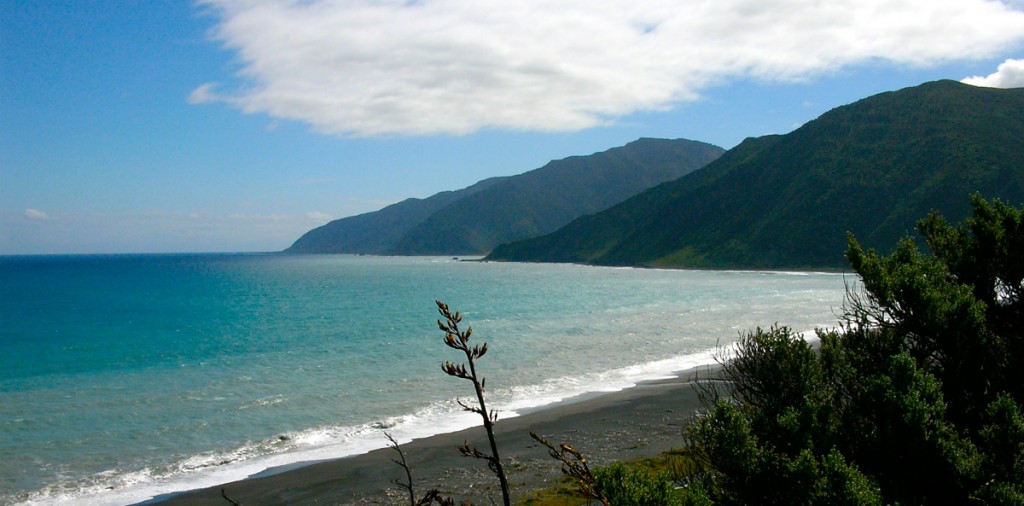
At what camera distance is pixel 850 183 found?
139 m

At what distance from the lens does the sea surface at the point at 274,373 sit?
1720cm

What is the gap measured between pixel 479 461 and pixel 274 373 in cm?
1683

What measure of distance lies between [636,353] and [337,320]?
89.8 feet

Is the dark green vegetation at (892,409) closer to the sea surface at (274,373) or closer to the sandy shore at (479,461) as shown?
the sandy shore at (479,461)

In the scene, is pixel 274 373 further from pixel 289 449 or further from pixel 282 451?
pixel 282 451

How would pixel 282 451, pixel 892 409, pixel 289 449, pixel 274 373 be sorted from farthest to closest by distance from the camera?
pixel 274 373, pixel 289 449, pixel 282 451, pixel 892 409

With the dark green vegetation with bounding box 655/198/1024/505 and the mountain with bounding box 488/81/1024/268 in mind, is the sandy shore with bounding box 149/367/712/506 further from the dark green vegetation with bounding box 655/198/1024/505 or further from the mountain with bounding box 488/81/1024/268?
the mountain with bounding box 488/81/1024/268

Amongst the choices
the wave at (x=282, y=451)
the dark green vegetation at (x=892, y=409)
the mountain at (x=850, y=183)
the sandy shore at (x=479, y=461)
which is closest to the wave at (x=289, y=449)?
the wave at (x=282, y=451)

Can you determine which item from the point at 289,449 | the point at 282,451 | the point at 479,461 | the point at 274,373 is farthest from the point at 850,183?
the point at 282,451

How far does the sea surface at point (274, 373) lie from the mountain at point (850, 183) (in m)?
65.8

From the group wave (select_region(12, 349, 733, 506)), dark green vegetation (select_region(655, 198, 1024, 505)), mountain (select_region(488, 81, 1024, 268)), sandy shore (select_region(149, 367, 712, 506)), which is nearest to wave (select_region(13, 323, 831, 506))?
wave (select_region(12, 349, 733, 506))

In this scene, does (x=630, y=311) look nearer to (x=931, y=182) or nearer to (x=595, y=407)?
(x=595, y=407)

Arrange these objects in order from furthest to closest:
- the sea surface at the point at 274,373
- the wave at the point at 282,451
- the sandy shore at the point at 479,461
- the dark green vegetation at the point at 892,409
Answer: the sea surface at the point at 274,373 < the wave at the point at 282,451 < the sandy shore at the point at 479,461 < the dark green vegetation at the point at 892,409

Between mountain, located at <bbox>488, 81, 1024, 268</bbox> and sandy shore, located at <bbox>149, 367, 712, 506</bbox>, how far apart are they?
363 feet
